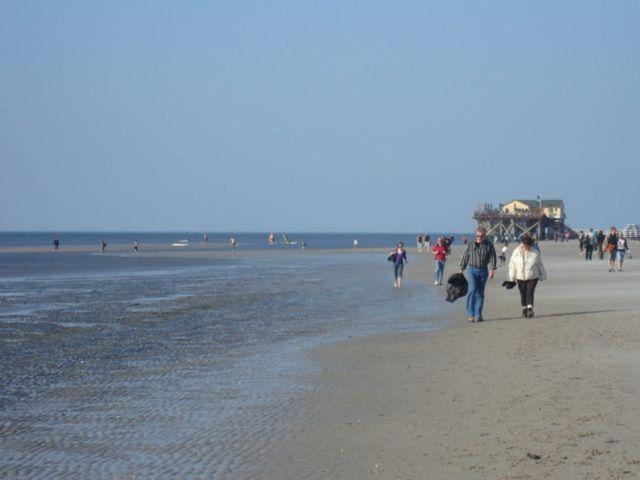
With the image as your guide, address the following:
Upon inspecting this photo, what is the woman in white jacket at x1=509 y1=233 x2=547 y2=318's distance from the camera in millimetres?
16875

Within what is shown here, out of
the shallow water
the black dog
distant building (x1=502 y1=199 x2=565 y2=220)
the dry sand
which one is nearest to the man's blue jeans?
the shallow water

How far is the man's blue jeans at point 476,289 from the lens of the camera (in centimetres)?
1664

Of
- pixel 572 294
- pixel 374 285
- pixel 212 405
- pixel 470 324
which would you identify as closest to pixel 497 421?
pixel 212 405

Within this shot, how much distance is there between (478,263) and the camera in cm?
1659

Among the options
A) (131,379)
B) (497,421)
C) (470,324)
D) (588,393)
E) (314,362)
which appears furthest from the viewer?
(470,324)

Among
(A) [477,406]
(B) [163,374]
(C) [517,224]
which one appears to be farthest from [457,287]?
(C) [517,224]

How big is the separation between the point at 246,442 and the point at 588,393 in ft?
12.0

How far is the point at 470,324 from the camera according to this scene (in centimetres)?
1650

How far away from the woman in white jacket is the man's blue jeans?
0.65 metres

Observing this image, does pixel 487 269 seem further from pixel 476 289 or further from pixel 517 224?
pixel 517 224

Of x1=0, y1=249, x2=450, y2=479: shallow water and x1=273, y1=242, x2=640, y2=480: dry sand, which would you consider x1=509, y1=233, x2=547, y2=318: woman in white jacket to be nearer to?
x1=273, y1=242, x2=640, y2=480: dry sand

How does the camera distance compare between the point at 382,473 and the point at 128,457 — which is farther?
the point at 128,457

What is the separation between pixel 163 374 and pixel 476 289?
7.46m

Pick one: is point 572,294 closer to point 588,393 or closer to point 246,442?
point 588,393
